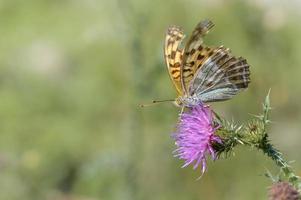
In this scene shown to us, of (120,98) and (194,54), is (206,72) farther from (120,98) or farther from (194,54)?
(120,98)

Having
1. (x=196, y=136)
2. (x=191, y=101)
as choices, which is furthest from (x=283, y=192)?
(x=191, y=101)

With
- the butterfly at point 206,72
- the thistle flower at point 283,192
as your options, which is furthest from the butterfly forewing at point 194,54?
the thistle flower at point 283,192

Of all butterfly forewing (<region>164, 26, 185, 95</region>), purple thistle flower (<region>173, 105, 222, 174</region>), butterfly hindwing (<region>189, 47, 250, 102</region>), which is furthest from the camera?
butterfly forewing (<region>164, 26, 185, 95</region>)

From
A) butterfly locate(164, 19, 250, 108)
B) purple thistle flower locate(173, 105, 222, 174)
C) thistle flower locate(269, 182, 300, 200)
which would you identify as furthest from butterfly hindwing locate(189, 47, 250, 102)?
thistle flower locate(269, 182, 300, 200)

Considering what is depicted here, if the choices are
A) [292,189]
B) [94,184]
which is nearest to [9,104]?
[94,184]

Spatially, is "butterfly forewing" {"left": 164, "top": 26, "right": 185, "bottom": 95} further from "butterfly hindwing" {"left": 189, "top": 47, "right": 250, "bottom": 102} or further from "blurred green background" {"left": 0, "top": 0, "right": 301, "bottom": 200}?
"blurred green background" {"left": 0, "top": 0, "right": 301, "bottom": 200}

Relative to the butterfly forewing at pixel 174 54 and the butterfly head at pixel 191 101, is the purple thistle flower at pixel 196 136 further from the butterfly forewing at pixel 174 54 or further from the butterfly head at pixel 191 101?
the butterfly forewing at pixel 174 54

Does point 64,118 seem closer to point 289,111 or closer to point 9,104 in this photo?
point 9,104
